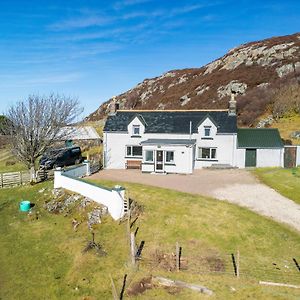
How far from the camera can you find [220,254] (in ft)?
57.0

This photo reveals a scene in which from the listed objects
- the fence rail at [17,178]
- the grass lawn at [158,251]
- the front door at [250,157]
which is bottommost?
the grass lawn at [158,251]

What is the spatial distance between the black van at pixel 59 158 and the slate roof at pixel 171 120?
22.7 ft

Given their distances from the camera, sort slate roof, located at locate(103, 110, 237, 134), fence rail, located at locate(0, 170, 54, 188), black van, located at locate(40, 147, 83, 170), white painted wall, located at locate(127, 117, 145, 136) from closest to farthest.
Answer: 1. fence rail, located at locate(0, 170, 54, 188)
2. slate roof, located at locate(103, 110, 237, 134)
3. white painted wall, located at locate(127, 117, 145, 136)
4. black van, located at locate(40, 147, 83, 170)

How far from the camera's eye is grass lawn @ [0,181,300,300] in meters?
15.5

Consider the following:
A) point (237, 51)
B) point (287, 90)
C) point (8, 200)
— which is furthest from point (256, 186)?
point (237, 51)

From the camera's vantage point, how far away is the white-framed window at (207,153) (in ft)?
116

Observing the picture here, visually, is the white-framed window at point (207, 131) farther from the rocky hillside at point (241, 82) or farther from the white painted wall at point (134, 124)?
the rocky hillside at point (241, 82)

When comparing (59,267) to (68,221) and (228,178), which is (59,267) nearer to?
(68,221)

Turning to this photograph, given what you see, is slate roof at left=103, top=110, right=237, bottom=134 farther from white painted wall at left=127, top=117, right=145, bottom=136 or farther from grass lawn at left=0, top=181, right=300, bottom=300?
grass lawn at left=0, top=181, right=300, bottom=300

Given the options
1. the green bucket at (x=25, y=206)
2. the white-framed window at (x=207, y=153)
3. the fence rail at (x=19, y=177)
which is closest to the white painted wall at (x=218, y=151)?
the white-framed window at (x=207, y=153)

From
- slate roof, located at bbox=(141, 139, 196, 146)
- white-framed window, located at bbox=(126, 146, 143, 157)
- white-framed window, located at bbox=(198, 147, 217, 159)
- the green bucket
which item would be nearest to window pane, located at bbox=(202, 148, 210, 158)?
white-framed window, located at bbox=(198, 147, 217, 159)

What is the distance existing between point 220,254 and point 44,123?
1049 inches

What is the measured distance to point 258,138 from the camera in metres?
35.8

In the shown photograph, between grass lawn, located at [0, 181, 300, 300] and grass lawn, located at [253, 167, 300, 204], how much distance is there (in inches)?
239
